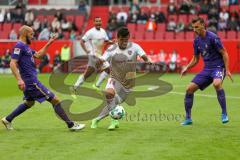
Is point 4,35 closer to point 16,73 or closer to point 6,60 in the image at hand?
point 6,60

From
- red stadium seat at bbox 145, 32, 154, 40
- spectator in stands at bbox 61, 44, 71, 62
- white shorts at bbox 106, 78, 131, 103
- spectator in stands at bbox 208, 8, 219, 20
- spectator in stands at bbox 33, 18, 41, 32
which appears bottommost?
spectator in stands at bbox 61, 44, 71, 62

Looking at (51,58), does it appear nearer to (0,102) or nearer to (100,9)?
(100,9)

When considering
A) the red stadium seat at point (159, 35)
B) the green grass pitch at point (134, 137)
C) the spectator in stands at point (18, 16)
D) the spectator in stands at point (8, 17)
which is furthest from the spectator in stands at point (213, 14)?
the green grass pitch at point (134, 137)

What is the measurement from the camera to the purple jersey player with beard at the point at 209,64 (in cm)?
1236

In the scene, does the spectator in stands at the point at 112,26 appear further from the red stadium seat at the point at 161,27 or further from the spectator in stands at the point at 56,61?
the spectator in stands at the point at 56,61

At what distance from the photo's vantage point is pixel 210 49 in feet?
41.0

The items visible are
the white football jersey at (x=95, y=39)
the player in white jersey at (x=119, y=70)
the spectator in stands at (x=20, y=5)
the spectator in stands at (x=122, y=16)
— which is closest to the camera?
the player in white jersey at (x=119, y=70)

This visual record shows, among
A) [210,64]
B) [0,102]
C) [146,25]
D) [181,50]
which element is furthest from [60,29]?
[210,64]

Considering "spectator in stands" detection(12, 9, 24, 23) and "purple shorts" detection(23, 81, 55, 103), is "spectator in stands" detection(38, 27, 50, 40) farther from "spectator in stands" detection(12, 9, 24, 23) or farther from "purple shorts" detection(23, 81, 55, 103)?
"purple shorts" detection(23, 81, 55, 103)

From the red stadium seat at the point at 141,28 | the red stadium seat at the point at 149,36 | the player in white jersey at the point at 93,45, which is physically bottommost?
the red stadium seat at the point at 149,36

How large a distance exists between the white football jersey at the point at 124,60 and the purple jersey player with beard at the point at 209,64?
4.00ft

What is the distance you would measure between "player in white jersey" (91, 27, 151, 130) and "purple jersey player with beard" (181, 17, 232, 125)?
1208 mm

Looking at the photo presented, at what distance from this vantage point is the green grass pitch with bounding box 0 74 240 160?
9055mm

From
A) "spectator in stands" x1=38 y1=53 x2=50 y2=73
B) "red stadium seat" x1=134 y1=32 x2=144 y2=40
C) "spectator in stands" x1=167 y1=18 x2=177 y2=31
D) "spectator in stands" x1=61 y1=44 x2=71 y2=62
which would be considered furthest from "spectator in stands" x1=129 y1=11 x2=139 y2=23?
"spectator in stands" x1=38 y1=53 x2=50 y2=73
